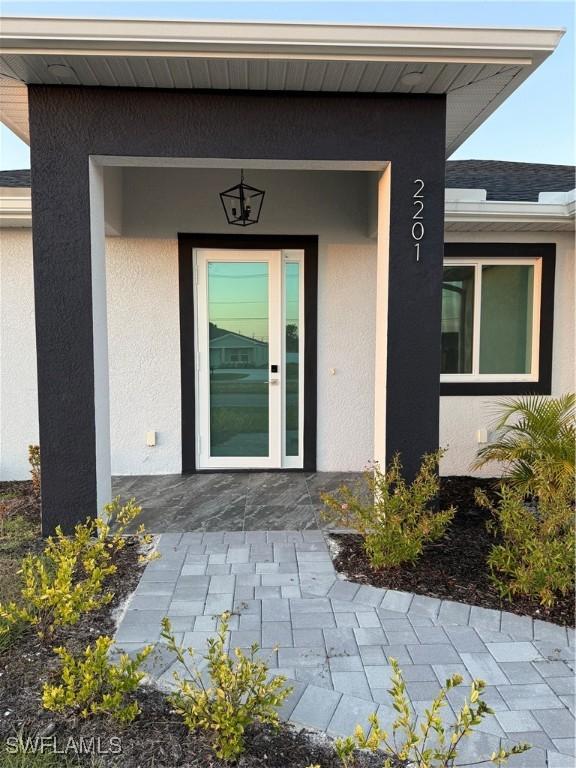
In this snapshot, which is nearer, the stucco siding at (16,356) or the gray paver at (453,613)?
the gray paver at (453,613)

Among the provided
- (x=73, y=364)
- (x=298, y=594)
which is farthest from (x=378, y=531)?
(x=73, y=364)

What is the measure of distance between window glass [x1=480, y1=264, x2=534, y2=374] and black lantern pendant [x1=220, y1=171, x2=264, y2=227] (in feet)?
8.64

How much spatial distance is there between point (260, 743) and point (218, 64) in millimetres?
3701

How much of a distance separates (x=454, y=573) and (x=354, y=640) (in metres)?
1.00

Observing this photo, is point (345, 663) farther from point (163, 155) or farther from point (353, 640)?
point (163, 155)

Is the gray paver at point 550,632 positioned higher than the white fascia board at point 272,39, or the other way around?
the white fascia board at point 272,39

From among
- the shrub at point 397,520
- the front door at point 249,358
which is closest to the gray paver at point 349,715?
the shrub at point 397,520

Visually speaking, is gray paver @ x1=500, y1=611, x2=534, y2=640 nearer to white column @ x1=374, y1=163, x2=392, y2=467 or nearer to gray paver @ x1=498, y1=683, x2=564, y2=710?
gray paver @ x1=498, y1=683, x2=564, y2=710

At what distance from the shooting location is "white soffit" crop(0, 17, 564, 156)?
3.10m

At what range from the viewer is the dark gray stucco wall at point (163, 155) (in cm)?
365

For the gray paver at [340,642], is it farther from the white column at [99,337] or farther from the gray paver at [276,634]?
the white column at [99,337]

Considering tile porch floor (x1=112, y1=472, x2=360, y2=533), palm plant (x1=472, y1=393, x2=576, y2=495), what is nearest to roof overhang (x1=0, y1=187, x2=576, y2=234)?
palm plant (x1=472, y1=393, x2=576, y2=495)

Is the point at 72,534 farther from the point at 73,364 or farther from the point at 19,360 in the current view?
the point at 19,360

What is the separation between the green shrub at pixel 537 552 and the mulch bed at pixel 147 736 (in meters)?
1.51
